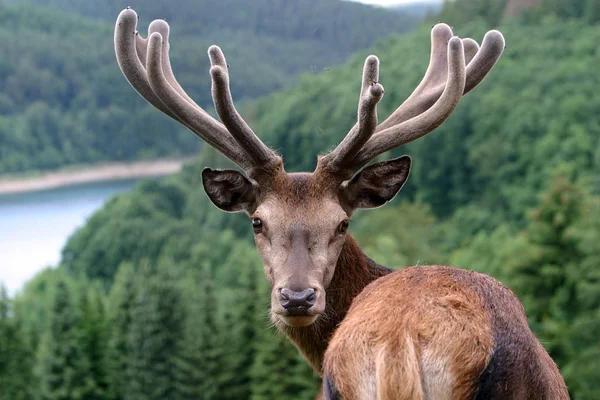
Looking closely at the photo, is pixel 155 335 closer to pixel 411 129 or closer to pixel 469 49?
pixel 469 49

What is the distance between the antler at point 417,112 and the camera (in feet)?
25.8

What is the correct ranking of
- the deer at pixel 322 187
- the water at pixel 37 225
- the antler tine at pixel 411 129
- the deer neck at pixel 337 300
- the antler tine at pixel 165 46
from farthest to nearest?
the water at pixel 37 225 → the antler tine at pixel 165 46 → the antler tine at pixel 411 129 → the deer neck at pixel 337 300 → the deer at pixel 322 187

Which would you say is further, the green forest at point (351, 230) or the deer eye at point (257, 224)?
the green forest at point (351, 230)

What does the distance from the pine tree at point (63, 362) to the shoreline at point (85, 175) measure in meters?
65.0

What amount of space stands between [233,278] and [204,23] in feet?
99.8

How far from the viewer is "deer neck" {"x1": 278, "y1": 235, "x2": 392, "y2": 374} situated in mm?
7785

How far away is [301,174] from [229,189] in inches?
26.4

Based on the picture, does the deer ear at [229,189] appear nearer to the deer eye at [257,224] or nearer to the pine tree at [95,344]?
the deer eye at [257,224]

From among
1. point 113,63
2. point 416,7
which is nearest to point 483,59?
point 416,7

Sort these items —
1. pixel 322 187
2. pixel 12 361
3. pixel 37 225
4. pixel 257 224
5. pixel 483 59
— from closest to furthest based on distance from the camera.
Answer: pixel 257 224, pixel 322 187, pixel 483 59, pixel 12 361, pixel 37 225

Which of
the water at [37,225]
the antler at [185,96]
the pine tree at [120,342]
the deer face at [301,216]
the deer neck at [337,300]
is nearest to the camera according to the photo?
the deer face at [301,216]

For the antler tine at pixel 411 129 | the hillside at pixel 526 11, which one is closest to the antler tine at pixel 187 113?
the antler tine at pixel 411 129

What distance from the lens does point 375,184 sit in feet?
27.3

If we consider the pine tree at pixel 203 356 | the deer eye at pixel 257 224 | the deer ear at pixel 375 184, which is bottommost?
the pine tree at pixel 203 356
